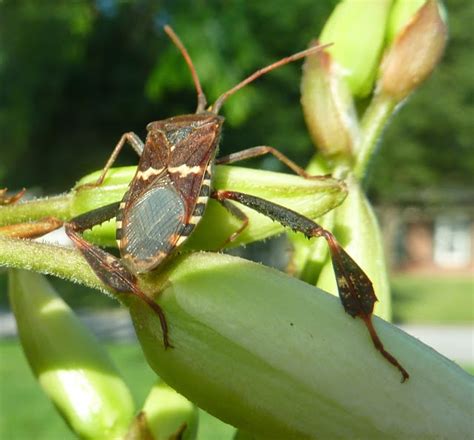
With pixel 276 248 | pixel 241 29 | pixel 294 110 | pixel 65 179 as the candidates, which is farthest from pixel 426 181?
pixel 241 29

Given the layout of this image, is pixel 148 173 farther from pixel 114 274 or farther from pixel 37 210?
pixel 114 274

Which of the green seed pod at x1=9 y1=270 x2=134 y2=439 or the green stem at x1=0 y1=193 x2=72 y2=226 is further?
the green seed pod at x1=9 y1=270 x2=134 y2=439

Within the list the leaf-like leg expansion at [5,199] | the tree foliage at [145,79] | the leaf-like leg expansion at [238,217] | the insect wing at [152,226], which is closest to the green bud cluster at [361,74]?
the leaf-like leg expansion at [238,217]

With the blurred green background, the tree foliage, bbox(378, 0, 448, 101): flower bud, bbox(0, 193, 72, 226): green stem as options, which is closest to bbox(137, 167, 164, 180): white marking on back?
bbox(0, 193, 72, 226): green stem

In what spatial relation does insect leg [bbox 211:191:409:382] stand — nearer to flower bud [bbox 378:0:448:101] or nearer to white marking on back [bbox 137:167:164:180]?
white marking on back [bbox 137:167:164:180]

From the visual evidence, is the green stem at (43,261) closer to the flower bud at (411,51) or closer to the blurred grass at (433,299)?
the flower bud at (411,51)
